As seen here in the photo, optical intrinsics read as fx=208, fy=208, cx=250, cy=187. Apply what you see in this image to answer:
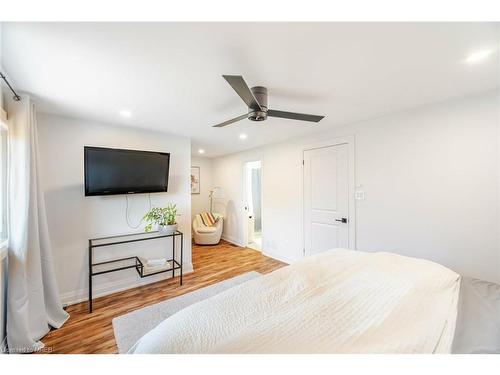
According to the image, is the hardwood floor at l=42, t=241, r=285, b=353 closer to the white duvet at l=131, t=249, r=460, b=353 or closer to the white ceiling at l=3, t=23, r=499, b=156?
the white duvet at l=131, t=249, r=460, b=353

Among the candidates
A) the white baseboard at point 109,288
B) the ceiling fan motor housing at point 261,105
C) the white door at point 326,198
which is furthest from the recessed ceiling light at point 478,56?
the white baseboard at point 109,288

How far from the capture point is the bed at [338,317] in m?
0.84

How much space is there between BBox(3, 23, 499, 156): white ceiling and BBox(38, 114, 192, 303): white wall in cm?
34

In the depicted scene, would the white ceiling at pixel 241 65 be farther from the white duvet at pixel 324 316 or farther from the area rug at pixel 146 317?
the area rug at pixel 146 317

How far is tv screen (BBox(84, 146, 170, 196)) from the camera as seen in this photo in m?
2.41

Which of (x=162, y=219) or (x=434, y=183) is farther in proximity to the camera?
(x=162, y=219)

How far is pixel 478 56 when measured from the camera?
4.44ft

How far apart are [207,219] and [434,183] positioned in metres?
4.25

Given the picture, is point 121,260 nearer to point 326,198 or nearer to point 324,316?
point 324,316

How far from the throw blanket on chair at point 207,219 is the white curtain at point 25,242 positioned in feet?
10.5

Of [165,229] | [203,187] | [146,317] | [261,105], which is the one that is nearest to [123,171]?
[165,229]

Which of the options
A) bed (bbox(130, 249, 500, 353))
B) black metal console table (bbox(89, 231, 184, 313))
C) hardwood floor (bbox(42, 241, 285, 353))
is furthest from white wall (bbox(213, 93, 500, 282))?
black metal console table (bbox(89, 231, 184, 313))
